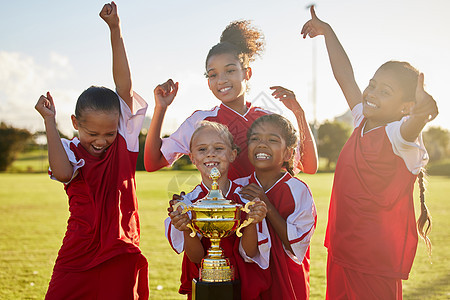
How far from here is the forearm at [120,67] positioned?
2.88m

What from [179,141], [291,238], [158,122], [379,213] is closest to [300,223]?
[291,238]

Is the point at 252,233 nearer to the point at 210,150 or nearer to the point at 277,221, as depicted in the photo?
the point at 277,221

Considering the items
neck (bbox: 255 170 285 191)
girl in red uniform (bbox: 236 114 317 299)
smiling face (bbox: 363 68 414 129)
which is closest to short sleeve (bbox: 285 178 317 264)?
girl in red uniform (bbox: 236 114 317 299)

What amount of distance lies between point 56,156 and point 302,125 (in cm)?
149

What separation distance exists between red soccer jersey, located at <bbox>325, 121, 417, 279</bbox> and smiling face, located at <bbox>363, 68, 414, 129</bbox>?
0.29 feet

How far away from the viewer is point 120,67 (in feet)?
9.49

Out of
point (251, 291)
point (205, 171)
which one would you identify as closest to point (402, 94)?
point (205, 171)

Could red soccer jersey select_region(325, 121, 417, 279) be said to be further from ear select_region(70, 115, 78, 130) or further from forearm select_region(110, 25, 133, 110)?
ear select_region(70, 115, 78, 130)

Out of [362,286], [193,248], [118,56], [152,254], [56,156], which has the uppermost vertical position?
[118,56]

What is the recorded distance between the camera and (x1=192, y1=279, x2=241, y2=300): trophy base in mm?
2285

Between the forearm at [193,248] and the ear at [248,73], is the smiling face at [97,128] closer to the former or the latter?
the forearm at [193,248]

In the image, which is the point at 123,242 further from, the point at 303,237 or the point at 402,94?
the point at 402,94

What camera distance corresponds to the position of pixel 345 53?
2.99 meters

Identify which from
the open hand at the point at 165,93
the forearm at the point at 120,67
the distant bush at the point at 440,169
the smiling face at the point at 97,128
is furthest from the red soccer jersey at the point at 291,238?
→ the distant bush at the point at 440,169
